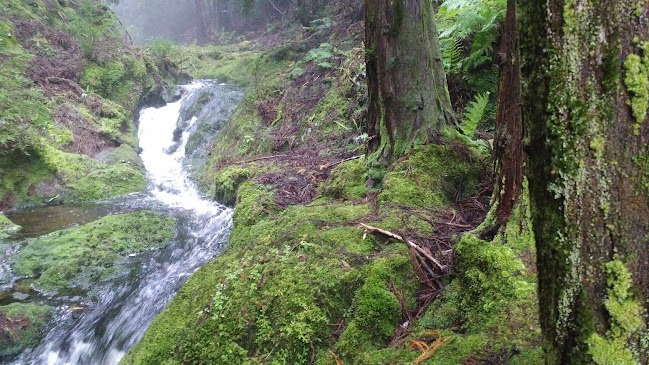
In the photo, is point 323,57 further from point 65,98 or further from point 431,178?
point 431,178

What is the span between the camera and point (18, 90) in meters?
10.2

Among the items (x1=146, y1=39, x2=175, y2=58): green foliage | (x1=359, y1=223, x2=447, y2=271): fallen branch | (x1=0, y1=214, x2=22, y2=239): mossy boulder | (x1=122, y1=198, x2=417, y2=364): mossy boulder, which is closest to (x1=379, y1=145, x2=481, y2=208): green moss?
(x1=359, y1=223, x2=447, y2=271): fallen branch

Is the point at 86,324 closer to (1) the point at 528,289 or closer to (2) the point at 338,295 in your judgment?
(2) the point at 338,295

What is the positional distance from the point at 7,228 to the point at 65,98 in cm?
542

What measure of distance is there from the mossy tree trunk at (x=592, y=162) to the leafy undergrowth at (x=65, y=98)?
9254 mm

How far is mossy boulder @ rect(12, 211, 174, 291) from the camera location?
5695 mm

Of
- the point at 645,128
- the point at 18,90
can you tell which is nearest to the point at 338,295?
the point at 645,128

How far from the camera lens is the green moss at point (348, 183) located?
4.38 metres

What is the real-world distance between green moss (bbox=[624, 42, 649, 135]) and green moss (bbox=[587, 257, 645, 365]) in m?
0.36

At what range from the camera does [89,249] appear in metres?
6.21

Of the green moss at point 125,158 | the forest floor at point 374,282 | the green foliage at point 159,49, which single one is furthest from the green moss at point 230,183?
the green foliage at point 159,49

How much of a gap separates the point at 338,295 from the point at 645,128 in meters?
1.95

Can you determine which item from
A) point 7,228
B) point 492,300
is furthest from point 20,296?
point 492,300

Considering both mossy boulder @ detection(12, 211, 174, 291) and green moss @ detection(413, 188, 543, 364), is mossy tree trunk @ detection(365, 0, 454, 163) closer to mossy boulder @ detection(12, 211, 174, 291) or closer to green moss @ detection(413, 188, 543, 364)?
green moss @ detection(413, 188, 543, 364)
